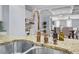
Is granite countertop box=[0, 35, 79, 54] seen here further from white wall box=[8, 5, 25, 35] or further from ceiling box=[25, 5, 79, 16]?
ceiling box=[25, 5, 79, 16]

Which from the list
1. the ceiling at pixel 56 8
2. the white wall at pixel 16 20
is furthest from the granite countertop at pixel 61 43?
the ceiling at pixel 56 8

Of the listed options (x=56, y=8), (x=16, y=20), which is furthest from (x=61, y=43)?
(x=16, y=20)

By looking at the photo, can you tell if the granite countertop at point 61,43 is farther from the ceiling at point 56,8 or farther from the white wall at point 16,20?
the ceiling at point 56,8

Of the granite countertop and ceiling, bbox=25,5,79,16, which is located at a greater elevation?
ceiling, bbox=25,5,79,16

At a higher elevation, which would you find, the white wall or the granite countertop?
the white wall

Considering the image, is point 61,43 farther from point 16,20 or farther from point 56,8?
point 16,20

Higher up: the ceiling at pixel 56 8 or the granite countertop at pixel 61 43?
the ceiling at pixel 56 8

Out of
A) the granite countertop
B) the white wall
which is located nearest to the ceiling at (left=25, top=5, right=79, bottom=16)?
the white wall

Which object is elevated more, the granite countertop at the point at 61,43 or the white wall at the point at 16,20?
the white wall at the point at 16,20
